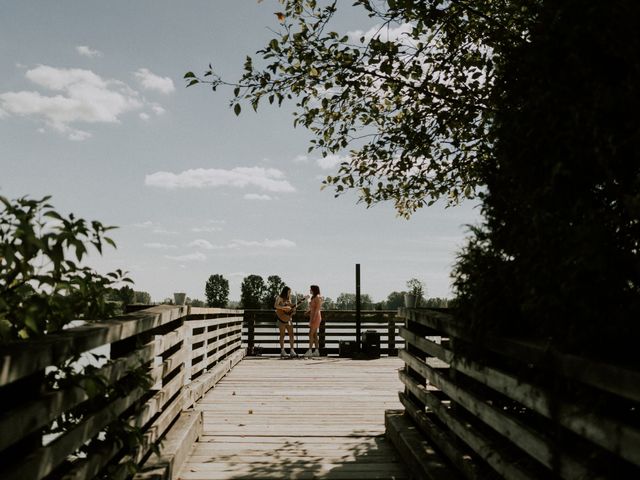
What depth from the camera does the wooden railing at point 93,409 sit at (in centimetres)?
196

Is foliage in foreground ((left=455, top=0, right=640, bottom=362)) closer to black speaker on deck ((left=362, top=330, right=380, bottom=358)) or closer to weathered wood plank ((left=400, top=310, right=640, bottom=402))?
weathered wood plank ((left=400, top=310, right=640, bottom=402))

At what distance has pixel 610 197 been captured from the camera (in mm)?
2568

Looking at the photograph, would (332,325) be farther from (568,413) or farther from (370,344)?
(568,413)

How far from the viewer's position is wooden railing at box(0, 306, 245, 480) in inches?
77.2

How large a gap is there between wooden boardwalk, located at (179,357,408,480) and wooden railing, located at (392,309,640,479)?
39.2 inches

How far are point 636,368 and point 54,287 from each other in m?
2.41

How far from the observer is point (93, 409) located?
280 centimetres

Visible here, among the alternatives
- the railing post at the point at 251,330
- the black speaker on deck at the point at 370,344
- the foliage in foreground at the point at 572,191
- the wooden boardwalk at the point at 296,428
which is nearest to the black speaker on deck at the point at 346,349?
the black speaker on deck at the point at 370,344

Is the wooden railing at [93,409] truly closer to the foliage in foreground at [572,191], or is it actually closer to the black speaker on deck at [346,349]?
the foliage in foreground at [572,191]

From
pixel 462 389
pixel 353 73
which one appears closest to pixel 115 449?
pixel 462 389

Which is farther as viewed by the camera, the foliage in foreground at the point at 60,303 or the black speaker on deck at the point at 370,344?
the black speaker on deck at the point at 370,344

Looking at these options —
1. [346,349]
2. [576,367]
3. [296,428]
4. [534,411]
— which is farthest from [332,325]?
[576,367]

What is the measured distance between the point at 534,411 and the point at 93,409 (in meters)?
2.36

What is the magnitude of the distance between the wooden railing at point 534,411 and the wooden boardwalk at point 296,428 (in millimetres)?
996
